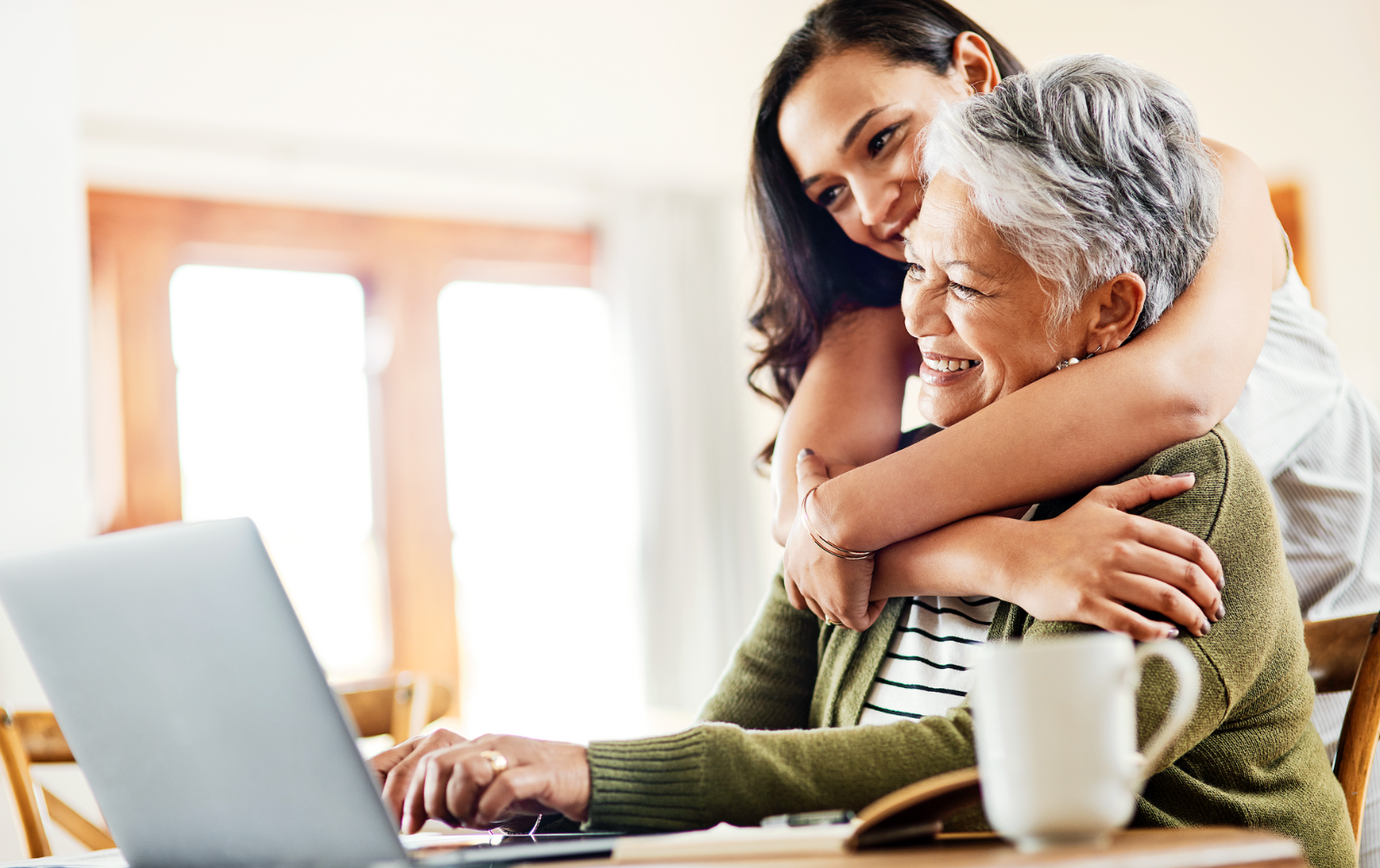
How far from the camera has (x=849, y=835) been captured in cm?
67

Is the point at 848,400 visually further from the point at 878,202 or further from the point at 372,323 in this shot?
the point at 372,323

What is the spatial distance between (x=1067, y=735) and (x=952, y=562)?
1.23 ft

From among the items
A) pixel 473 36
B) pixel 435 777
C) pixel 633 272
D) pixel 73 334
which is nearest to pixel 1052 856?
pixel 435 777

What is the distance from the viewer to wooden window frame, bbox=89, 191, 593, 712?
4277 mm

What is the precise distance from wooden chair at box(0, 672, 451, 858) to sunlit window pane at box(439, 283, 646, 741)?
2798mm

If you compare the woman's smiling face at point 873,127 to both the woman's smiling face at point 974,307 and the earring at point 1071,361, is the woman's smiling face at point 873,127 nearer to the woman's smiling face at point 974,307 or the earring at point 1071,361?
the woman's smiling face at point 974,307

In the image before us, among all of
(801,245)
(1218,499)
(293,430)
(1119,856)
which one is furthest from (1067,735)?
(293,430)

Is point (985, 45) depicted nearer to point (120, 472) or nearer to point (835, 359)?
point (835, 359)

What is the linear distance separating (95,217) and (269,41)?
3.17 feet

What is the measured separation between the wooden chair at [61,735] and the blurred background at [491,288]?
6.07 ft

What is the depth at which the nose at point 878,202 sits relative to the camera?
4.63 feet

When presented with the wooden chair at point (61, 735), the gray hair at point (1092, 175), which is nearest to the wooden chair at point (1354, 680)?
the gray hair at point (1092, 175)

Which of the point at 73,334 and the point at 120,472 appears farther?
the point at 120,472

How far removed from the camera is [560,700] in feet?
16.2
